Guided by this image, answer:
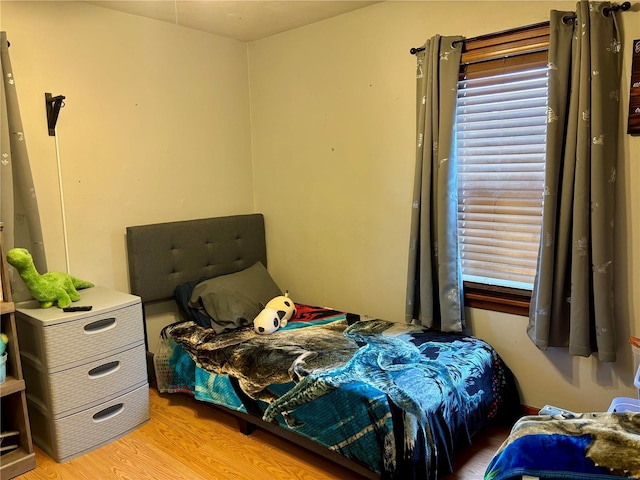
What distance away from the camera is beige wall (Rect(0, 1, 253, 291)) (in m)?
2.59

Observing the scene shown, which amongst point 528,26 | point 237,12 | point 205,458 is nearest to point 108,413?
point 205,458

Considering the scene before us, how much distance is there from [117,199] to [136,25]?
1.09m

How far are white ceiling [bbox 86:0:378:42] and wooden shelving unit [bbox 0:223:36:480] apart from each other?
1.58m

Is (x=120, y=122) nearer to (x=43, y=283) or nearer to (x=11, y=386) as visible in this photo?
(x=43, y=283)

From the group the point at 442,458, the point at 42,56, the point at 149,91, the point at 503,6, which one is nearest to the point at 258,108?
the point at 149,91

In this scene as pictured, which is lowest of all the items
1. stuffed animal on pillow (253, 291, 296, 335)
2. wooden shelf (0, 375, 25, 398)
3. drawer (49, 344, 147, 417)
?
drawer (49, 344, 147, 417)

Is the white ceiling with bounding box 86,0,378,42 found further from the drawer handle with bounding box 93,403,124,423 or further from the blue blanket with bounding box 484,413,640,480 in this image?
the blue blanket with bounding box 484,413,640,480

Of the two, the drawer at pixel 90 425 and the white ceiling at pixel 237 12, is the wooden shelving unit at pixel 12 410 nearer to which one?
the drawer at pixel 90 425

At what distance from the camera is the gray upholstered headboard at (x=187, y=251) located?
2.93 meters

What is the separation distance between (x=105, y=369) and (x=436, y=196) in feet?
6.55

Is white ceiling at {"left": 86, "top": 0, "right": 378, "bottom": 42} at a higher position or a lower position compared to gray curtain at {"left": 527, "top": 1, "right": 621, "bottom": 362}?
higher

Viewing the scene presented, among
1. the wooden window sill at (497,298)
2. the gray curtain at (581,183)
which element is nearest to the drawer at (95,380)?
the wooden window sill at (497,298)

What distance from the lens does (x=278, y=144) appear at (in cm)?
349

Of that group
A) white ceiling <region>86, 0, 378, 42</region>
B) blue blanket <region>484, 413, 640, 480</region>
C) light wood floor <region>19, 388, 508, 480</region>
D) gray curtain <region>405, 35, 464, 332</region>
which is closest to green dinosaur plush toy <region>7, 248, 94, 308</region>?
light wood floor <region>19, 388, 508, 480</region>
